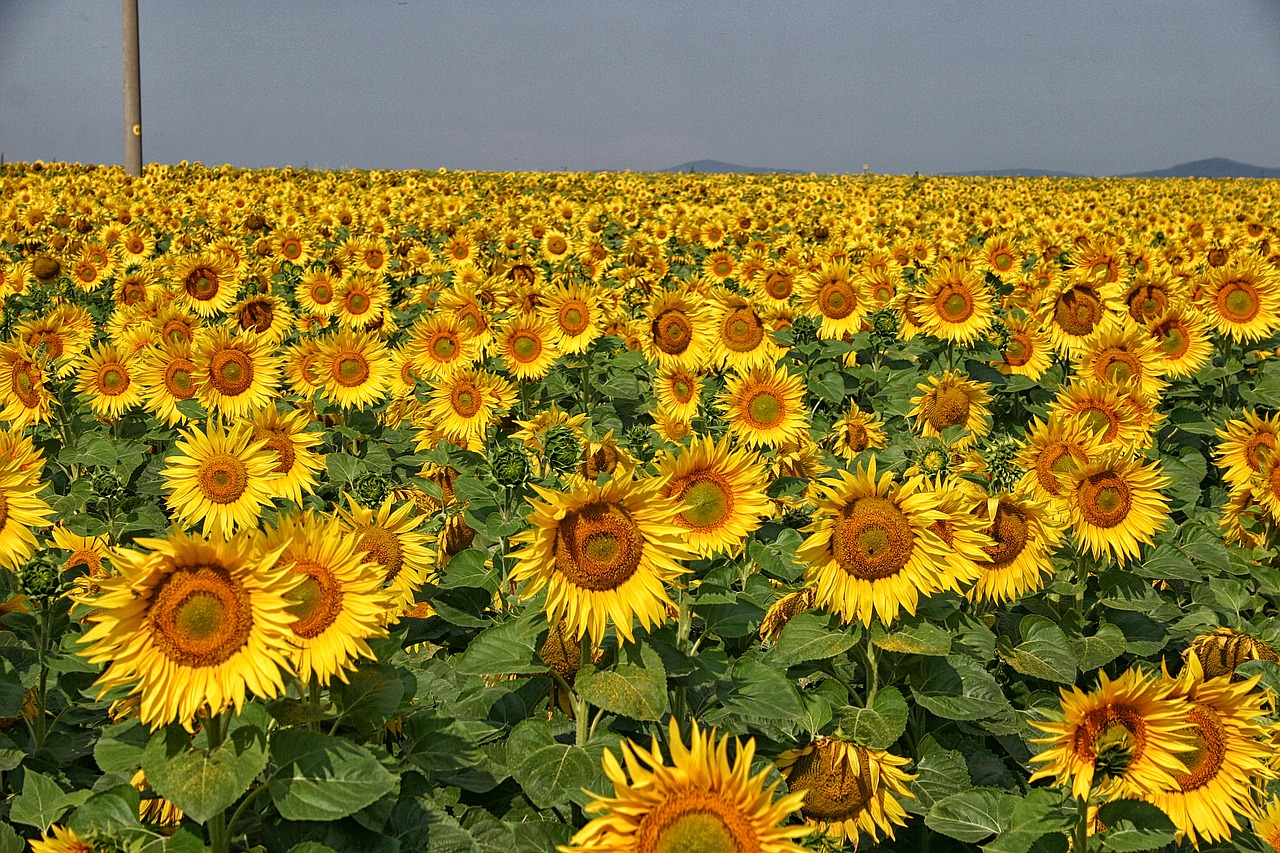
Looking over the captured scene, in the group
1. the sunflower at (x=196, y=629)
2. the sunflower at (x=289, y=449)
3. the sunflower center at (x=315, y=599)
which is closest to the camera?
the sunflower at (x=196, y=629)

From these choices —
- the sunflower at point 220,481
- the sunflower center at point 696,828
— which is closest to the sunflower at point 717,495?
the sunflower center at point 696,828

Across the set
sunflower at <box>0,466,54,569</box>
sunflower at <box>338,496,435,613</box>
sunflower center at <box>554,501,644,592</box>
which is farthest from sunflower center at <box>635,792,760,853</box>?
sunflower at <box>0,466,54,569</box>

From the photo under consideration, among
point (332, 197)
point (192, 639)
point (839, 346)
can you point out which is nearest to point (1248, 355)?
point (839, 346)

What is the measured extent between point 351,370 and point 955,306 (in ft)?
16.0

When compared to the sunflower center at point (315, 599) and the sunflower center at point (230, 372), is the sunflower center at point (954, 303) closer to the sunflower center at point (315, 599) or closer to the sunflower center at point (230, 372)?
the sunflower center at point (230, 372)

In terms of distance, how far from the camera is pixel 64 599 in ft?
10.5

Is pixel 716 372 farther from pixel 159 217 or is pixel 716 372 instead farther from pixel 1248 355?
pixel 159 217

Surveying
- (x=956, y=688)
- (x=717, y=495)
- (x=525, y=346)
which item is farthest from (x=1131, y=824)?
(x=525, y=346)

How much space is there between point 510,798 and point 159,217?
1488cm

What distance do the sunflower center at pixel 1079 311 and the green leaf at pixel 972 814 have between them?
17.2 feet

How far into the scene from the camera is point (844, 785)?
2.83m

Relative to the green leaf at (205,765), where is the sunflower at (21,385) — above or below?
above

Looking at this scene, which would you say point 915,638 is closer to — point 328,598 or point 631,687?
point 631,687

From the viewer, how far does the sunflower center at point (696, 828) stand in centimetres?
181
